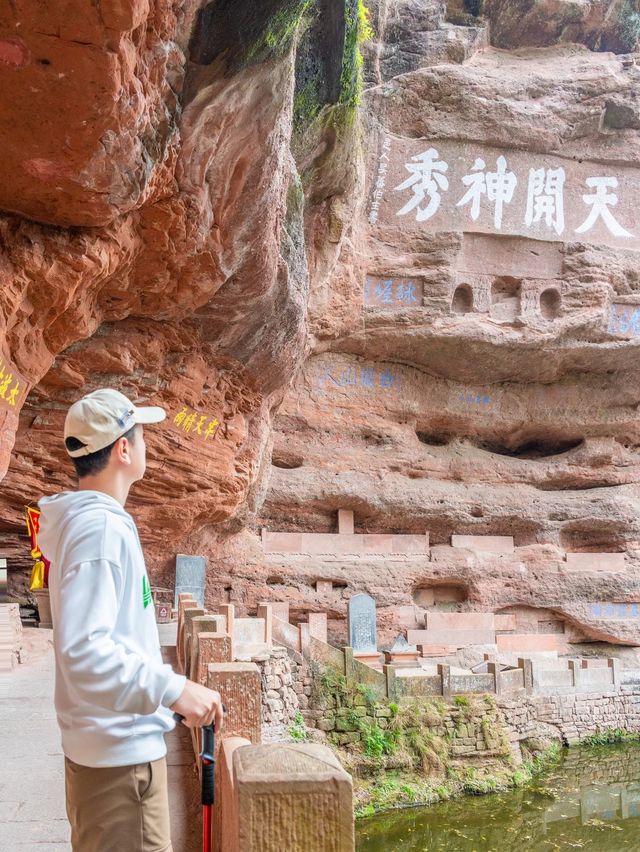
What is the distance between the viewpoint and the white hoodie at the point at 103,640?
1.69m

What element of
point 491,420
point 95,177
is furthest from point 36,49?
point 491,420

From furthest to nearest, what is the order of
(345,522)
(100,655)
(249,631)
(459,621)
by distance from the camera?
(345,522)
(459,621)
(249,631)
(100,655)

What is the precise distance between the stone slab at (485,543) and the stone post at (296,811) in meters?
15.7

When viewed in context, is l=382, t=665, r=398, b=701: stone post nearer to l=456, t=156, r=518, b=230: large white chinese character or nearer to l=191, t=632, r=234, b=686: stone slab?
l=191, t=632, r=234, b=686: stone slab

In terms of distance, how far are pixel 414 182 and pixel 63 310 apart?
13.0 m

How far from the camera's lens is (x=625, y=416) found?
62.1ft

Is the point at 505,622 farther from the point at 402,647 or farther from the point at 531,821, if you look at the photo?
the point at 531,821

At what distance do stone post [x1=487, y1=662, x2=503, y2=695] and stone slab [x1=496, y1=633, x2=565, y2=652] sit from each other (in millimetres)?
2800

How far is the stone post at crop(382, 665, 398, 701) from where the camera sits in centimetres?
1180

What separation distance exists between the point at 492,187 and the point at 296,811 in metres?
17.7

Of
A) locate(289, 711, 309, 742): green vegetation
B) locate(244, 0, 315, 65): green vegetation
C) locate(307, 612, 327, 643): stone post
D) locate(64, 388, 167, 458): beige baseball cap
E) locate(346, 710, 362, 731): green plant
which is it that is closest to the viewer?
locate(64, 388, 167, 458): beige baseball cap

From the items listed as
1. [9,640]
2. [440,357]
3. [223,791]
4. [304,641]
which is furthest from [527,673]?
[223,791]

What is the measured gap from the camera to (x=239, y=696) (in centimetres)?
307

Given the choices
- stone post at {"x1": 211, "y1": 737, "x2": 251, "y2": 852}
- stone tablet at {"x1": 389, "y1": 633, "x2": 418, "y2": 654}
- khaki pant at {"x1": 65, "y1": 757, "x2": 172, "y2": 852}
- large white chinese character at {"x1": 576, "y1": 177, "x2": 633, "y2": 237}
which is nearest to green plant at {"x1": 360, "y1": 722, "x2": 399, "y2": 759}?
stone tablet at {"x1": 389, "y1": 633, "x2": 418, "y2": 654}
